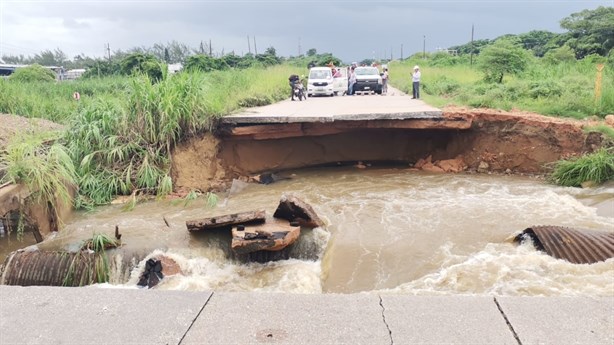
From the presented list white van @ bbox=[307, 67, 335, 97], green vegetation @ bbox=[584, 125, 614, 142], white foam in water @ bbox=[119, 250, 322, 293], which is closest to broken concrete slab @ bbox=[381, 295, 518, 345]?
white foam in water @ bbox=[119, 250, 322, 293]

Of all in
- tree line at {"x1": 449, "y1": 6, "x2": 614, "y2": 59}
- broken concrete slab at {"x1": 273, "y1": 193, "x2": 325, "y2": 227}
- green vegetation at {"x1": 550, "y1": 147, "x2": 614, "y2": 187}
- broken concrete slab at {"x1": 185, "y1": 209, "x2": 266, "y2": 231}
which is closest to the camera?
broken concrete slab at {"x1": 185, "y1": 209, "x2": 266, "y2": 231}

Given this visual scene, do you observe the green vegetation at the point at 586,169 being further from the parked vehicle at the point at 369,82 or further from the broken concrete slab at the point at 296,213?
the parked vehicle at the point at 369,82

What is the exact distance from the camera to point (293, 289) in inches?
228

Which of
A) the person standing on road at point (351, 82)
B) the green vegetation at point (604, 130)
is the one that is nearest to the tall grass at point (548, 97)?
the green vegetation at point (604, 130)

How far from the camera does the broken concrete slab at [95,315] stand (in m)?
2.67

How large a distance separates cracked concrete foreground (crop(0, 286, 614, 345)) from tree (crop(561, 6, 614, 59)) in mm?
33741

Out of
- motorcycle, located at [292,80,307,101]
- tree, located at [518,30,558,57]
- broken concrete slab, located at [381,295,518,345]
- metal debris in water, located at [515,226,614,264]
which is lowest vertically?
metal debris in water, located at [515,226,614,264]

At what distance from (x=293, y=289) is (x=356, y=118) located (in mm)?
6605

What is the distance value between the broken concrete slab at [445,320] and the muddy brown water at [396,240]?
2.51m

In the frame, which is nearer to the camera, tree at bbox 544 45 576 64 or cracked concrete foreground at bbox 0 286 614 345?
cracked concrete foreground at bbox 0 286 614 345

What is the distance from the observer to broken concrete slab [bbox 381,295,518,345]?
2.56 metres

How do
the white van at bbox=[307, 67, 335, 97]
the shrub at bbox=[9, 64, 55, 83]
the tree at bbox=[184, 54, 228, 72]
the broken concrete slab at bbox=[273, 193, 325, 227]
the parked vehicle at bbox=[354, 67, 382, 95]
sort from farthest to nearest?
the tree at bbox=[184, 54, 228, 72] → the shrub at bbox=[9, 64, 55, 83] → the parked vehicle at bbox=[354, 67, 382, 95] → the white van at bbox=[307, 67, 335, 97] → the broken concrete slab at bbox=[273, 193, 325, 227]

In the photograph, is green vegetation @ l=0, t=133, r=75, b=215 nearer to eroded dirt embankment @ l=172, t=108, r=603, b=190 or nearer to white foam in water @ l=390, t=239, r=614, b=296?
eroded dirt embankment @ l=172, t=108, r=603, b=190

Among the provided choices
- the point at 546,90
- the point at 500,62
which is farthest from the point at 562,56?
the point at 546,90
